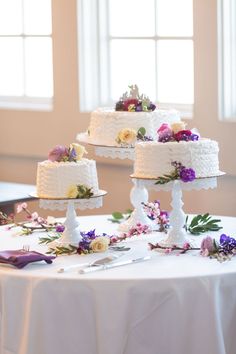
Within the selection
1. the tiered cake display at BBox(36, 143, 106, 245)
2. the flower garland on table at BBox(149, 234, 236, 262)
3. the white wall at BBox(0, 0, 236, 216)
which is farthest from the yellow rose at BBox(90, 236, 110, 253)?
the white wall at BBox(0, 0, 236, 216)

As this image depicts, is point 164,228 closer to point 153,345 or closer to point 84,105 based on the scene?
point 153,345

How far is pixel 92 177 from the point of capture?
3.37 meters

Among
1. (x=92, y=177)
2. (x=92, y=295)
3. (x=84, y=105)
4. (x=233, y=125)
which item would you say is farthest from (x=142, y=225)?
(x=84, y=105)

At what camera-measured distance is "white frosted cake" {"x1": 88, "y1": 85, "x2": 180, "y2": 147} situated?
3713 mm

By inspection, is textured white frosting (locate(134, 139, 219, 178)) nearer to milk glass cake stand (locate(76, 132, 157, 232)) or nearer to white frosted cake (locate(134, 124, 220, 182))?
white frosted cake (locate(134, 124, 220, 182))

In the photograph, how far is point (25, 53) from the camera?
6027 millimetres

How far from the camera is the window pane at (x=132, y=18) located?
17.6 ft

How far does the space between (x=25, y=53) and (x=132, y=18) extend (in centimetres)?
86

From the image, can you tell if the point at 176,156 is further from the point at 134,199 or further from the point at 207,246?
the point at 134,199

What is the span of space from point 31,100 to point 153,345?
3182mm

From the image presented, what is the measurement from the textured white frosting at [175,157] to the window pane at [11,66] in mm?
2872

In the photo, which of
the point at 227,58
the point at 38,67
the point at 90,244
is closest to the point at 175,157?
the point at 90,244

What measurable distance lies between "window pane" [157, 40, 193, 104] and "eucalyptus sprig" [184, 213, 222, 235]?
1.60 m

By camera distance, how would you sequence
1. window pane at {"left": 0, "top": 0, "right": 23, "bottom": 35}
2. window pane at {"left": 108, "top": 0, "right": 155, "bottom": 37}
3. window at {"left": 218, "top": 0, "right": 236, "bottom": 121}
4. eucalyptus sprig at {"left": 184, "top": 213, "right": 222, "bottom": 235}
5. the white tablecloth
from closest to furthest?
the white tablecloth, eucalyptus sprig at {"left": 184, "top": 213, "right": 222, "bottom": 235}, window at {"left": 218, "top": 0, "right": 236, "bottom": 121}, window pane at {"left": 108, "top": 0, "right": 155, "bottom": 37}, window pane at {"left": 0, "top": 0, "right": 23, "bottom": 35}
